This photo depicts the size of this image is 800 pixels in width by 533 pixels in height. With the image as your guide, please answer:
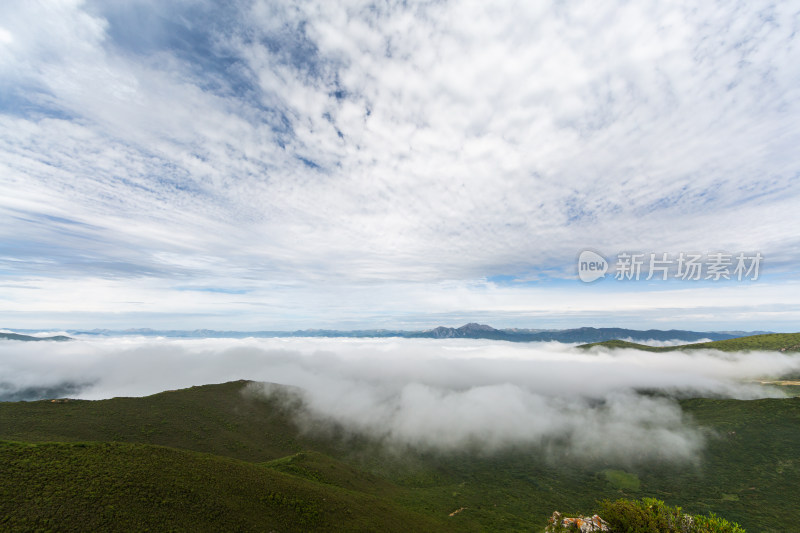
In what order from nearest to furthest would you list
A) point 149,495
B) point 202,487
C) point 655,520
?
point 655,520 < point 149,495 < point 202,487

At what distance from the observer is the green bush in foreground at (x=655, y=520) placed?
56.9 metres

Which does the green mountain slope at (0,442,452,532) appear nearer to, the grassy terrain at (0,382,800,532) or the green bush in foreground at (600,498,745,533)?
the grassy terrain at (0,382,800,532)

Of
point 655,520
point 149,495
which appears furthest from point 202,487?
point 655,520

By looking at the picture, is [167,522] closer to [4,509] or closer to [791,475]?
[4,509]

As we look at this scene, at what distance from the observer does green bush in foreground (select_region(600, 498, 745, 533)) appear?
2240 inches

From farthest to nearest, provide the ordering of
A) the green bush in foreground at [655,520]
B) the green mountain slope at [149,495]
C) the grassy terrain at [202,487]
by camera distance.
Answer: the grassy terrain at [202,487]
the green mountain slope at [149,495]
the green bush in foreground at [655,520]

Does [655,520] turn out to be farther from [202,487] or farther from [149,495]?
[149,495]

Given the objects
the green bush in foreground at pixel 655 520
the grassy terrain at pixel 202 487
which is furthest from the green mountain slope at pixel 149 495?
the green bush in foreground at pixel 655 520

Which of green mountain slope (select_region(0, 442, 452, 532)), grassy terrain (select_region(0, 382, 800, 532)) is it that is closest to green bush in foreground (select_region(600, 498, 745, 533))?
green mountain slope (select_region(0, 442, 452, 532))

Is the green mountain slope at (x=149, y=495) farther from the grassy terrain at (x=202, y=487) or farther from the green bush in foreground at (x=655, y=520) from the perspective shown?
the green bush in foreground at (x=655, y=520)

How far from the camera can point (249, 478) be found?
104 m

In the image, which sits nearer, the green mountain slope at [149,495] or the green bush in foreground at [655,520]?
the green bush in foreground at [655,520]

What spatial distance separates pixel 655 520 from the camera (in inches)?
2500

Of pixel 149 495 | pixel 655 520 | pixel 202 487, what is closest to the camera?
pixel 655 520
